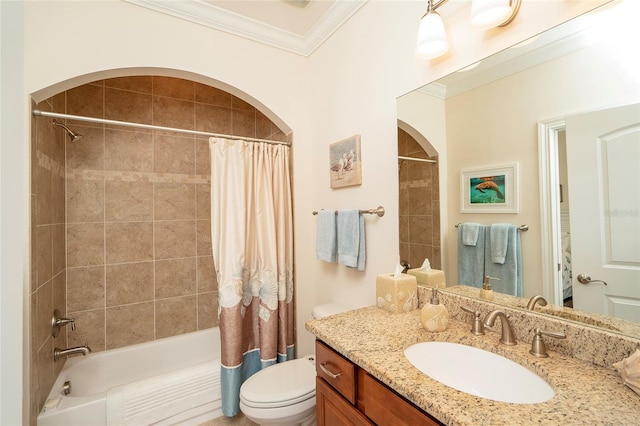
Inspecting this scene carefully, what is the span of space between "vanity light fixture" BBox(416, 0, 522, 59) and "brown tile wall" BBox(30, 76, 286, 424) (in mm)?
1789

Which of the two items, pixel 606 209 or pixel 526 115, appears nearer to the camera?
pixel 606 209

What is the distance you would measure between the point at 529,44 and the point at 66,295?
315cm

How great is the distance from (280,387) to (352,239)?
2.88 feet

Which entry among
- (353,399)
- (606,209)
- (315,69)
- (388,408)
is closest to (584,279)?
(606,209)

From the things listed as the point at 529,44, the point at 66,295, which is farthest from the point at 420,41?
the point at 66,295

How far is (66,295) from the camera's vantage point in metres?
2.14

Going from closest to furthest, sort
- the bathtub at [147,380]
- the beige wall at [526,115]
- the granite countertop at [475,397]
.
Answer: the granite countertop at [475,397]
the beige wall at [526,115]
the bathtub at [147,380]

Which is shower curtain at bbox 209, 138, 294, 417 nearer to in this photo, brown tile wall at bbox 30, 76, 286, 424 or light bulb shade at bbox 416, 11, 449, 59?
brown tile wall at bbox 30, 76, 286, 424

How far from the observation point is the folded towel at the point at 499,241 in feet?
3.57

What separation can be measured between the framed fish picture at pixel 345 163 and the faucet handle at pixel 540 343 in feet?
3.51

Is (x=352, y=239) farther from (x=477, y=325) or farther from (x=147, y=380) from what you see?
(x=147, y=380)

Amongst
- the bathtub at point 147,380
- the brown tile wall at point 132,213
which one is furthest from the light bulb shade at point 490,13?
the bathtub at point 147,380

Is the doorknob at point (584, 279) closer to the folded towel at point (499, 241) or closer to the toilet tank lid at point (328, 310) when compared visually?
the folded towel at point (499, 241)

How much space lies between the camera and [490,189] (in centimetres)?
113
